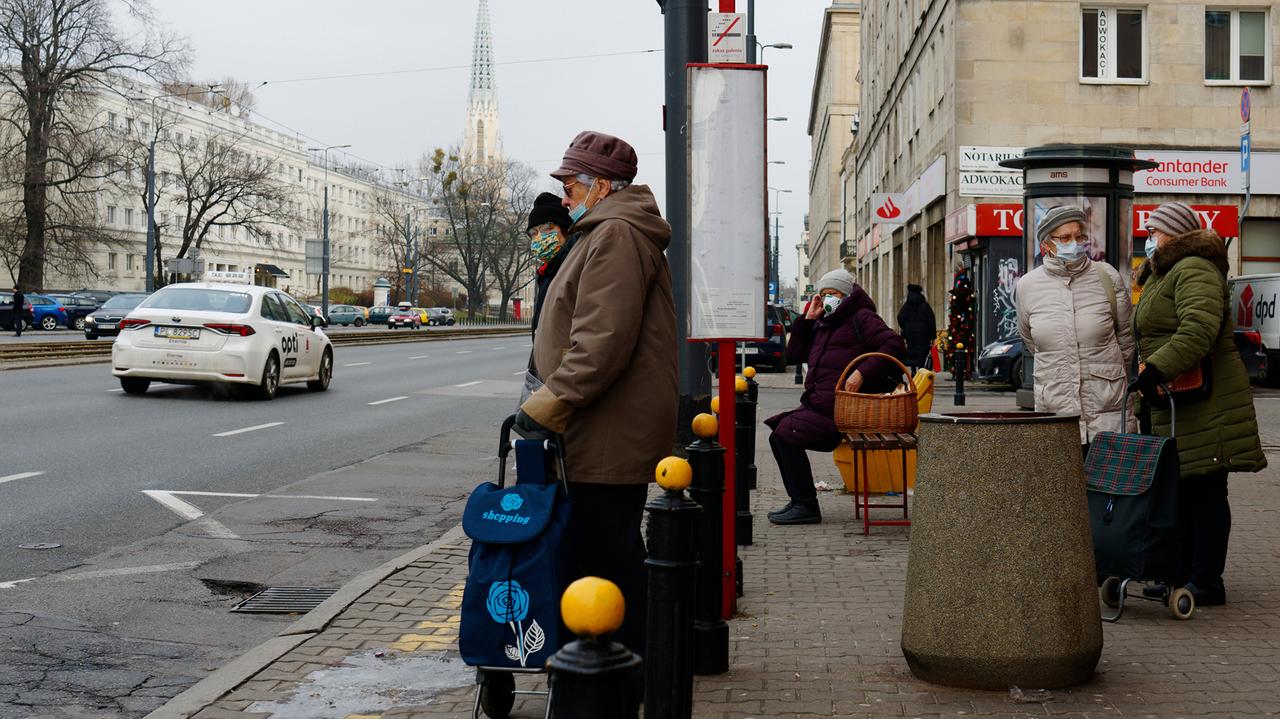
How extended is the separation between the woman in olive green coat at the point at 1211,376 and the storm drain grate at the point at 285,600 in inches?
157

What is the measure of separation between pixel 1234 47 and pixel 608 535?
27.4 metres

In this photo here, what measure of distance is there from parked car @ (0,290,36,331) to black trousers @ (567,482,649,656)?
170ft

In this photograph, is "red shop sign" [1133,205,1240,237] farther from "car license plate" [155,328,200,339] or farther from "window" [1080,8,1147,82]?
"car license plate" [155,328,200,339]

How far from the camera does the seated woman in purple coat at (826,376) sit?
9.02m

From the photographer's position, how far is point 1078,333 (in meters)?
6.59

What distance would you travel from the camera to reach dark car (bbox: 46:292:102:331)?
182 feet

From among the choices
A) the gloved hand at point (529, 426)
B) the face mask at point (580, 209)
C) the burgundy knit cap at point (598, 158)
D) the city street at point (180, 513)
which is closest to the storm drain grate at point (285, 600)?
the city street at point (180, 513)

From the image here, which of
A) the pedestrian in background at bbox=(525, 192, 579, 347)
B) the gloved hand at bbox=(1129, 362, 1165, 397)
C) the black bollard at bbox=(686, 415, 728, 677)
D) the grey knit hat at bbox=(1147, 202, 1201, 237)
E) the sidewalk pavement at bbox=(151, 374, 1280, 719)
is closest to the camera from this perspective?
the sidewalk pavement at bbox=(151, 374, 1280, 719)

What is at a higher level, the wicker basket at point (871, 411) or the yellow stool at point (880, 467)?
the wicker basket at point (871, 411)

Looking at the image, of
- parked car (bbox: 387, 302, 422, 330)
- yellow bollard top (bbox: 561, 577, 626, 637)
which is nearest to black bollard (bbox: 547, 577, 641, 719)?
yellow bollard top (bbox: 561, 577, 626, 637)

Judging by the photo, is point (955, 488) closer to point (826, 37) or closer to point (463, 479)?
point (463, 479)

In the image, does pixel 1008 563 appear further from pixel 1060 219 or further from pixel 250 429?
pixel 250 429

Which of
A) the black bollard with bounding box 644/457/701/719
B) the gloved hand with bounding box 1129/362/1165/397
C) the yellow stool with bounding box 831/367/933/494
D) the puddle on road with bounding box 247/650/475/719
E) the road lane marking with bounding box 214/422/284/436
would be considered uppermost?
the gloved hand with bounding box 1129/362/1165/397

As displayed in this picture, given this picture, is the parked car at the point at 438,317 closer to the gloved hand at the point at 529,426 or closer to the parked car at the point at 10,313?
the parked car at the point at 10,313
